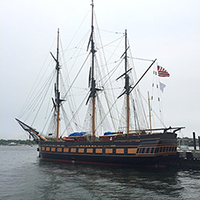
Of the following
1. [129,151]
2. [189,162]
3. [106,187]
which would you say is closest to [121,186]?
[106,187]

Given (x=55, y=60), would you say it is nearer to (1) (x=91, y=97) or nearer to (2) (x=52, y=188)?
(1) (x=91, y=97)

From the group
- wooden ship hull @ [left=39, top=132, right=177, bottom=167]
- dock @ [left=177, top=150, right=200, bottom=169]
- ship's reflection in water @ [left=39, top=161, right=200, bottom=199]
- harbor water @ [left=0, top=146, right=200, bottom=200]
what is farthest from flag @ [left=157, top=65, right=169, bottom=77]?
harbor water @ [left=0, top=146, right=200, bottom=200]

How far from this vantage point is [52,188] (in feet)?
67.1

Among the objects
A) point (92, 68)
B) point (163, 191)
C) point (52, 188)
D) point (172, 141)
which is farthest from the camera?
point (92, 68)

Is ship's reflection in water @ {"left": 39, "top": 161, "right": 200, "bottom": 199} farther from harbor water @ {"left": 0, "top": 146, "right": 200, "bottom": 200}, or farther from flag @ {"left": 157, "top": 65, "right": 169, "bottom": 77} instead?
flag @ {"left": 157, "top": 65, "right": 169, "bottom": 77}

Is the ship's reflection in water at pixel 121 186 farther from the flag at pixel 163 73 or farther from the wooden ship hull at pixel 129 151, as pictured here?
the flag at pixel 163 73

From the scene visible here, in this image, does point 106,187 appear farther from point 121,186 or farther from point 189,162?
point 189,162

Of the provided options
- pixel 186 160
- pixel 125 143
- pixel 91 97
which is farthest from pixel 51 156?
pixel 186 160

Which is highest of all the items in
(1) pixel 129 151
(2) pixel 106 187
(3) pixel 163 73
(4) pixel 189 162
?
(3) pixel 163 73

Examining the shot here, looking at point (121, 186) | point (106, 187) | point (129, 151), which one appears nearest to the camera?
point (106, 187)

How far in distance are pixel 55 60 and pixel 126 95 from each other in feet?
68.4

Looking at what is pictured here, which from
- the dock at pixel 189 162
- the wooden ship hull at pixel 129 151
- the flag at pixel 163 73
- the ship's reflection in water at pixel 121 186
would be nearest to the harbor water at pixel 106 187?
the ship's reflection in water at pixel 121 186

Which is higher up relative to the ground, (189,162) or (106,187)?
(189,162)

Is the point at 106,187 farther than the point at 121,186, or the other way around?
the point at 121,186
